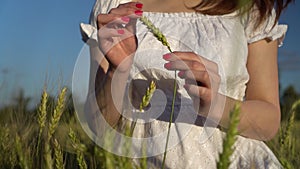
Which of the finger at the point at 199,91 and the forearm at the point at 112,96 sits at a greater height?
the finger at the point at 199,91

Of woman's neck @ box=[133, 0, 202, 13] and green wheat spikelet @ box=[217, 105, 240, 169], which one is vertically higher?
green wheat spikelet @ box=[217, 105, 240, 169]

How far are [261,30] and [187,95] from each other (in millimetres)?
356

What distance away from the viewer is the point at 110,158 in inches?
18.3

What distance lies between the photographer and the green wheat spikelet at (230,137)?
0.41m

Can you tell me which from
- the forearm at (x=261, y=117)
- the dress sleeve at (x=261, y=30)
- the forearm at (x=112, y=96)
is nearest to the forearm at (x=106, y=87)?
the forearm at (x=112, y=96)

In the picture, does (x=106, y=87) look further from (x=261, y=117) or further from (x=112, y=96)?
(x=261, y=117)

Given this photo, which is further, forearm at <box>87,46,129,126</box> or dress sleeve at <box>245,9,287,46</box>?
dress sleeve at <box>245,9,287,46</box>

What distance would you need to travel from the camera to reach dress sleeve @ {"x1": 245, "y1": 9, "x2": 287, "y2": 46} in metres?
1.60

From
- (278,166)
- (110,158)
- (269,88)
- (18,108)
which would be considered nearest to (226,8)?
(269,88)

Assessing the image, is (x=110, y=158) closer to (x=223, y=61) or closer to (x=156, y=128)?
(x=156, y=128)

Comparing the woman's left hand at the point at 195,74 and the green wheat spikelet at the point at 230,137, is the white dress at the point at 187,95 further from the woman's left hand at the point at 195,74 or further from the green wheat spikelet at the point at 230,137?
the green wheat spikelet at the point at 230,137

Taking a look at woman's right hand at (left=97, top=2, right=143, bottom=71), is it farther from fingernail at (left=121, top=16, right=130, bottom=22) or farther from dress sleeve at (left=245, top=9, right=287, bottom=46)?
dress sleeve at (left=245, top=9, right=287, bottom=46)

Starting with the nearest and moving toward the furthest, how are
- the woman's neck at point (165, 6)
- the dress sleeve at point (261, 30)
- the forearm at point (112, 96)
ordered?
the forearm at point (112, 96), the dress sleeve at point (261, 30), the woman's neck at point (165, 6)

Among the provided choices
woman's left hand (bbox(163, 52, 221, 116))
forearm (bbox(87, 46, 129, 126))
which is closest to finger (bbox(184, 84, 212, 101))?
woman's left hand (bbox(163, 52, 221, 116))
